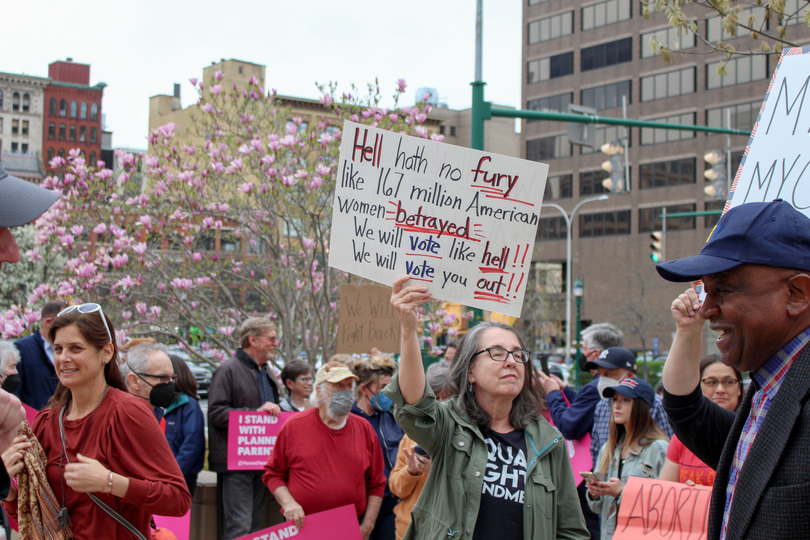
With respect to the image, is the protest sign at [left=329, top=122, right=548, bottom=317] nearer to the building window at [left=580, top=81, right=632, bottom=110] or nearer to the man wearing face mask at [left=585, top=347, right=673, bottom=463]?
the man wearing face mask at [left=585, top=347, right=673, bottom=463]

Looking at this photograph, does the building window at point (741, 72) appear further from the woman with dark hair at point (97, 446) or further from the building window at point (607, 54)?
the woman with dark hair at point (97, 446)

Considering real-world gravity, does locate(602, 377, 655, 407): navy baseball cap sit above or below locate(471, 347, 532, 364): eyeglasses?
below

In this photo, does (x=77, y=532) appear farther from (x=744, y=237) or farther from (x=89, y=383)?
(x=744, y=237)

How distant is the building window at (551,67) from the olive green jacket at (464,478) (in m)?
67.4

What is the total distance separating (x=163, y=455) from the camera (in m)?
3.50

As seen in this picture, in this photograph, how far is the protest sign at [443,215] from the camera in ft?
11.8

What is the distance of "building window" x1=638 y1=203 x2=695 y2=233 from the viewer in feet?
201

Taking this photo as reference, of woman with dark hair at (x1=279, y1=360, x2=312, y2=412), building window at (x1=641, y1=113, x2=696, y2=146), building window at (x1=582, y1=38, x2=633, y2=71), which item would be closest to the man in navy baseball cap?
woman with dark hair at (x1=279, y1=360, x2=312, y2=412)

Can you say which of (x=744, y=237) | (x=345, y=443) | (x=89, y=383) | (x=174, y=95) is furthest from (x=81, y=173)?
(x=174, y=95)

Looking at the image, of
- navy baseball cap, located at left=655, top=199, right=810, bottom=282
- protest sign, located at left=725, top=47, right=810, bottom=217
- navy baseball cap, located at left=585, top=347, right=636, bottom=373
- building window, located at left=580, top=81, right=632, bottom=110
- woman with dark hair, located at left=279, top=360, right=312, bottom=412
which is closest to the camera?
navy baseball cap, located at left=655, top=199, right=810, bottom=282

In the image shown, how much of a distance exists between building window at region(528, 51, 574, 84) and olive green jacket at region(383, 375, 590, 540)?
67381mm

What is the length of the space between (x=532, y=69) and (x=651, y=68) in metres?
11.1

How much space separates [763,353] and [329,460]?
386cm

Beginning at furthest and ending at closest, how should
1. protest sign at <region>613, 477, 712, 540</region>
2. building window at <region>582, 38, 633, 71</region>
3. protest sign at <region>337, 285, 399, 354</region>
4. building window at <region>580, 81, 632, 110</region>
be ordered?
building window at <region>580, 81, 632, 110</region> < building window at <region>582, 38, 633, 71</region> < protest sign at <region>337, 285, 399, 354</region> < protest sign at <region>613, 477, 712, 540</region>
